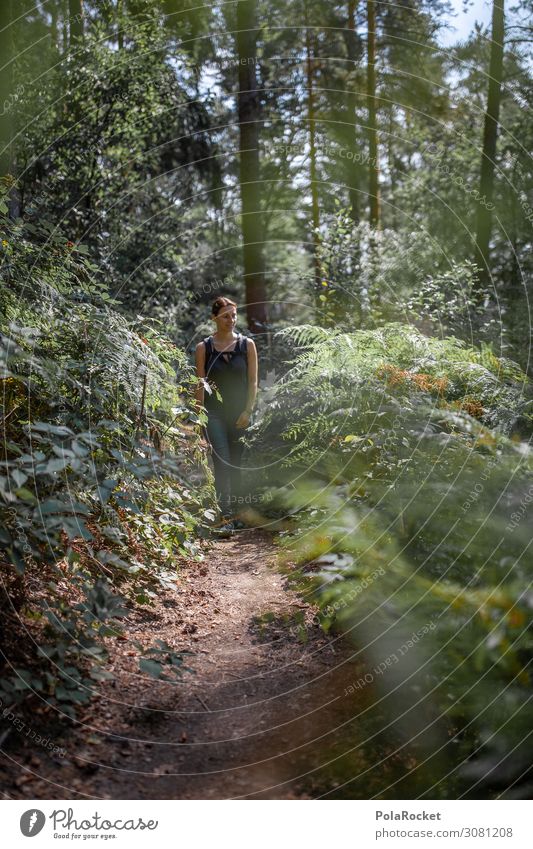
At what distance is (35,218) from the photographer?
8938 millimetres

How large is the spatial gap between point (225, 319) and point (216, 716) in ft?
12.6

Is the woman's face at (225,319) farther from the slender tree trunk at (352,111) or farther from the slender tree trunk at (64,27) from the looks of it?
the slender tree trunk at (64,27)

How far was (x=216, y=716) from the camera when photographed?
121 inches

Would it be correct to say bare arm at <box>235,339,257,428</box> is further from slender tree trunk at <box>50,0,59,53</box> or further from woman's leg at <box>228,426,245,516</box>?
slender tree trunk at <box>50,0,59,53</box>

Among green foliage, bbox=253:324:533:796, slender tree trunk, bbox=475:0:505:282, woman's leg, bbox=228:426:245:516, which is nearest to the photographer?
green foliage, bbox=253:324:533:796

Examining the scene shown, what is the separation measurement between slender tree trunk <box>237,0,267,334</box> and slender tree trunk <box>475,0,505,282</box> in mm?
3311

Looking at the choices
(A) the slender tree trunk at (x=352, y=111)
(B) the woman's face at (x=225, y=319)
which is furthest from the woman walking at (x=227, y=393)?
(A) the slender tree trunk at (x=352, y=111)

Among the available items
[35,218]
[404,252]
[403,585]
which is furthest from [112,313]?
[404,252]

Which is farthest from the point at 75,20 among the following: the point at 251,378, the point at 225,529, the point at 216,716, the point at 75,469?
the point at 216,716

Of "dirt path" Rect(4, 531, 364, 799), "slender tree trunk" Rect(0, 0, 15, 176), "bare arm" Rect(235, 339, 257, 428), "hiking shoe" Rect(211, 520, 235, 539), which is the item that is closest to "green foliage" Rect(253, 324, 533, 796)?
"dirt path" Rect(4, 531, 364, 799)

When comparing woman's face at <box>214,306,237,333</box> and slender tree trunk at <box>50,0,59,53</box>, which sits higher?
slender tree trunk at <box>50,0,59,53</box>

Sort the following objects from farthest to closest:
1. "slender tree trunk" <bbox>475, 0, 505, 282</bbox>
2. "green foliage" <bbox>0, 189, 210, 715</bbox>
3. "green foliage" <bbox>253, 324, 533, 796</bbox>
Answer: "slender tree trunk" <bbox>475, 0, 505, 282</bbox>, "green foliage" <bbox>0, 189, 210, 715</bbox>, "green foliage" <bbox>253, 324, 533, 796</bbox>

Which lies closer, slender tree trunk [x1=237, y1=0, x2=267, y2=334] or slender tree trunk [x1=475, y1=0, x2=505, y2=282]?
slender tree trunk [x1=475, y1=0, x2=505, y2=282]

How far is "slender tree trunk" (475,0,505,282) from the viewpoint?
9.17 metres
